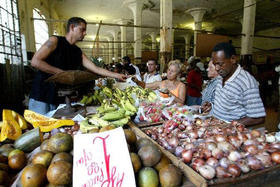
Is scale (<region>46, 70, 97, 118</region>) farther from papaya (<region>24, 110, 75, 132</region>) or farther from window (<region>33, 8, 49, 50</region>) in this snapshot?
window (<region>33, 8, 49, 50</region>)

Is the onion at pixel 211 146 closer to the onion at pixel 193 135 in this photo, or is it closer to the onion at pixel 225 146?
the onion at pixel 225 146

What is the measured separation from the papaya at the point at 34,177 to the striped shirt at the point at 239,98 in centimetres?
195

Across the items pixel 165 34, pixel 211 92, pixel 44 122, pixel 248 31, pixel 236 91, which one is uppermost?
pixel 248 31

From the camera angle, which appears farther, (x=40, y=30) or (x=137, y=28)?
(x=137, y=28)

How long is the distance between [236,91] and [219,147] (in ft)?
3.45

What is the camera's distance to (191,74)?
493cm

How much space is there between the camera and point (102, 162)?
0.97m

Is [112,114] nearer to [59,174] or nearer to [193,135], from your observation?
[193,135]

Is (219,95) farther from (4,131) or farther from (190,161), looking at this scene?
(4,131)

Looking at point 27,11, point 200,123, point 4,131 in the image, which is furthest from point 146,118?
point 27,11

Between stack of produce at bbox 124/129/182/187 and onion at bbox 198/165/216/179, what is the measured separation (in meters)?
0.12

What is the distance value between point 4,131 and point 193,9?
14.1 m

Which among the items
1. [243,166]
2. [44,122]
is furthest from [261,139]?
[44,122]

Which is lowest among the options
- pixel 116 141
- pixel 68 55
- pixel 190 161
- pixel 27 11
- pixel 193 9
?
pixel 190 161
